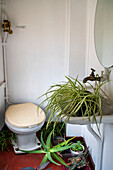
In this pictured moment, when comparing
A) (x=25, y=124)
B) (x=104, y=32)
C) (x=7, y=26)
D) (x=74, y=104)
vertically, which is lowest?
(x=25, y=124)

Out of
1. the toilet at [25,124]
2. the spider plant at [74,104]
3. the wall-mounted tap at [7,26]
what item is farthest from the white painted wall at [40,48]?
the spider plant at [74,104]

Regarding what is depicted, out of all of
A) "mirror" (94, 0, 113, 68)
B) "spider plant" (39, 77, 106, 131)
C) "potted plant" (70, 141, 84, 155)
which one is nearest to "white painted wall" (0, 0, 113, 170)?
"mirror" (94, 0, 113, 68)

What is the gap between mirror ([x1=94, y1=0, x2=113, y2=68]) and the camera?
1427mm

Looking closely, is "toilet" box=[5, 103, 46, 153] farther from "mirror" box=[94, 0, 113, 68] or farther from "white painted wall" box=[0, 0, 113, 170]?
"mirror" box=[94, 0, 113, 68]

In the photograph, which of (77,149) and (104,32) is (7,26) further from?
(77,149)

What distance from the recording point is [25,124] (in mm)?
1934

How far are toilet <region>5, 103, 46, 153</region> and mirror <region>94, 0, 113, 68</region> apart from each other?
0.88 metres

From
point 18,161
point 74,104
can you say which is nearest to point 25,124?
point 18,161

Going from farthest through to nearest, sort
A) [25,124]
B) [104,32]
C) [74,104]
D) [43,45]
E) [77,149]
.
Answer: [43,45] < [77,149] < [25,124] < [104,32] < [74,104]

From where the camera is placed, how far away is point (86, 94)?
3.81ft

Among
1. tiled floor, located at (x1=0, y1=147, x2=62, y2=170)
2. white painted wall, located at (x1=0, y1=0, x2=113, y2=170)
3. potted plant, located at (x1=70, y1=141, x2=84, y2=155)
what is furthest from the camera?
white painted wall, located at (x1=0, y1=0, x2=113, y2=170)

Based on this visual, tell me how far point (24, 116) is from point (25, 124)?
15 cm

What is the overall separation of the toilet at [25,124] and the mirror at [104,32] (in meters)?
0.88

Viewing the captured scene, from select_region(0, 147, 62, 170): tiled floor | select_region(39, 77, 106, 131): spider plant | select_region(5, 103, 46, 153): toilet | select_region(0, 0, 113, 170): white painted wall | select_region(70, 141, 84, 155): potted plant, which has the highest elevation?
select_region(0, 0, 113, 170): white painted wall
